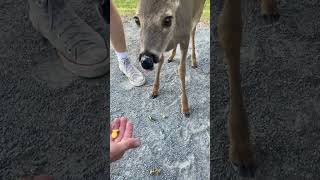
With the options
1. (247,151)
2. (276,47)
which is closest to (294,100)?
(276,47)

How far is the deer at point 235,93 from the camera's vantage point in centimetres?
171

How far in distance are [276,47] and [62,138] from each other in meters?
1.17

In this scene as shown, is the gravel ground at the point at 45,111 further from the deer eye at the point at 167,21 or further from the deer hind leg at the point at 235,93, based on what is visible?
the deer eye at the point at 167,21

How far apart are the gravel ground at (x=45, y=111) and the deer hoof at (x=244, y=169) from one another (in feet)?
1.94

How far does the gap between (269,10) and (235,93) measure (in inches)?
26.1

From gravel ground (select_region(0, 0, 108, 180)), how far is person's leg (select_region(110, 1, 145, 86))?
24 centimetres

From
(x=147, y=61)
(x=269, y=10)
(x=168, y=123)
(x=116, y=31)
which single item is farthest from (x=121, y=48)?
(x=269, y=10)

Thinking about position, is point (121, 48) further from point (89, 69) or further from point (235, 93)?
point (235, 93)

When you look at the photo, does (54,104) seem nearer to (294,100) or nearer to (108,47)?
(108,47)

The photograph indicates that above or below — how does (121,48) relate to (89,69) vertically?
above

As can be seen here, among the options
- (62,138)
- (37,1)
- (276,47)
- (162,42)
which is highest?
(162,42)

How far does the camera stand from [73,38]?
246cm

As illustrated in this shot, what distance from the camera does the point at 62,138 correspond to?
227 cm

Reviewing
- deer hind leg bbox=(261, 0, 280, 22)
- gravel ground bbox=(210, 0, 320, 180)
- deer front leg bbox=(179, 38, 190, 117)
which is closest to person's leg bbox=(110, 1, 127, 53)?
deer front leg bbox=(179, 38, 190, 117)
